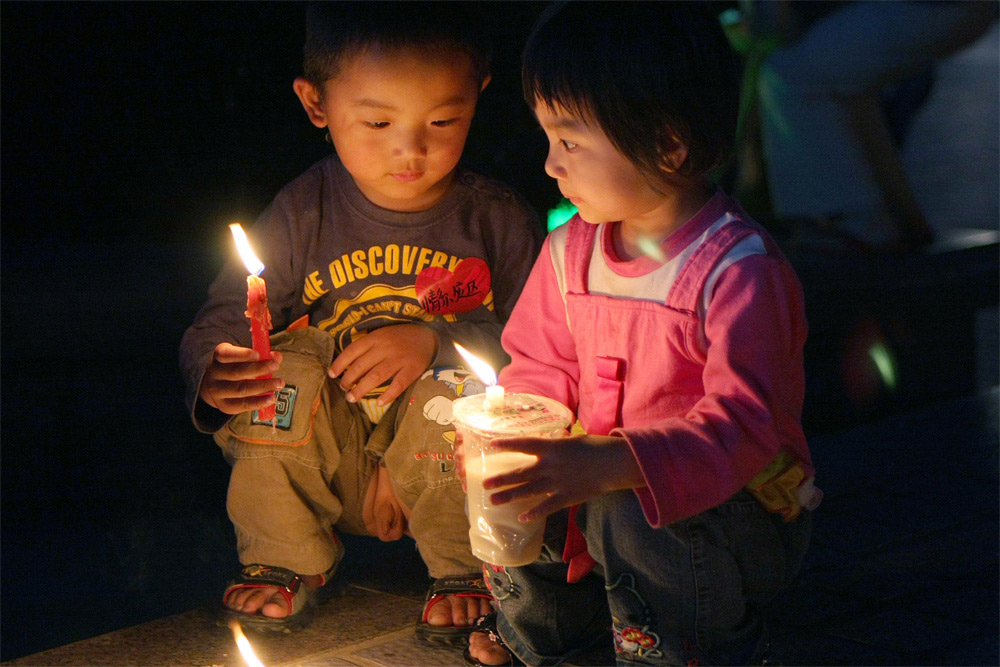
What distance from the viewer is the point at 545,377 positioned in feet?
7.49

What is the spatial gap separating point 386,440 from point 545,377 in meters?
0.58

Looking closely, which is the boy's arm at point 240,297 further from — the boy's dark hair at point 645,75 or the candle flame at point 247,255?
the boy's dark hair at point 645,75

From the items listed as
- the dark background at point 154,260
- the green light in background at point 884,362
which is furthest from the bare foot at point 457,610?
the green light in background at point 884,362

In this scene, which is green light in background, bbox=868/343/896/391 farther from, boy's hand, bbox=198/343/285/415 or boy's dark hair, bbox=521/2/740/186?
boy's hand, bbox=198/343/285/415

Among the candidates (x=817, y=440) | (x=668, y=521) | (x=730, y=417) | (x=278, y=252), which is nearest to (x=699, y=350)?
(x=730, y=417)

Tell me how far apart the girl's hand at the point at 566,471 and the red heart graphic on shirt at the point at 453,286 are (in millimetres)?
912

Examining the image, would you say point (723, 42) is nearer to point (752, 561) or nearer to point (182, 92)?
point (752, 561)

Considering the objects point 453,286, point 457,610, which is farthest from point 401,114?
point 457,610

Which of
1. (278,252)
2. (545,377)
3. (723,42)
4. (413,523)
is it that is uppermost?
(723,42)

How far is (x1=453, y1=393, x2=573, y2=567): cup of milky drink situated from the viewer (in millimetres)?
1888

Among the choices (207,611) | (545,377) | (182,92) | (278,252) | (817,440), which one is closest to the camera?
(545,377)

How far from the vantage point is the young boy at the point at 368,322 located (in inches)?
96.3

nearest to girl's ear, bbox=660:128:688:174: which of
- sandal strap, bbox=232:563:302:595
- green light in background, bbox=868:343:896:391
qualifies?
sandal strap, bbox=232:563:302:595

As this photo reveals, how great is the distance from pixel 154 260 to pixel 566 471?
347 cm
